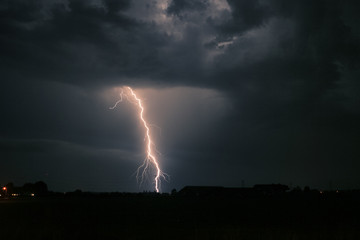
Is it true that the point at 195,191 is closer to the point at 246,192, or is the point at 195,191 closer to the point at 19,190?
the point at 246,192

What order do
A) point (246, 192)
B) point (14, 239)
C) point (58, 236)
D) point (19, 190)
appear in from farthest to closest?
point (19, 190)
point (246, 192)
point (58, 236)
point (14, 239)

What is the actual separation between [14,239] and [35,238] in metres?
0.74

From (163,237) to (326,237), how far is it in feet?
21.9

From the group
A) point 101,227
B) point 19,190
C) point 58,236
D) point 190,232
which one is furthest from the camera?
point 19,190

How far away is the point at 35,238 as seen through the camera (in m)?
15.0

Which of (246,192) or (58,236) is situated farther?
(246,192)

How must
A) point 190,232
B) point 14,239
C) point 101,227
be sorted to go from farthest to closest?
point 101,227 < point 190,232 < point 14,239

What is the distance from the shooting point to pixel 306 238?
15773 mm

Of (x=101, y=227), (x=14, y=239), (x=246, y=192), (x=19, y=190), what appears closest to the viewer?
(x=14, y=239)

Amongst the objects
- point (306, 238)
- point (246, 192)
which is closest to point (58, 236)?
point (306, 238)

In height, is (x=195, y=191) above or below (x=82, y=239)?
above

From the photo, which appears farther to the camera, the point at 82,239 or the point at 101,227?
the point at 101,227

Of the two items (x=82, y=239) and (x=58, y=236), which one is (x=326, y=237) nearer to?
(x=82, y=239)

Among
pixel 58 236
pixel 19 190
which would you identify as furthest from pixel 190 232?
pixel 19 190
